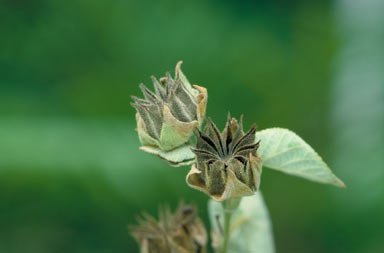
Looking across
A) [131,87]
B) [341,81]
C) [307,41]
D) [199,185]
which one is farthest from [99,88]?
[199,185]

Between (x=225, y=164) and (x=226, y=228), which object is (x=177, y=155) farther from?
(x=226, y=228)

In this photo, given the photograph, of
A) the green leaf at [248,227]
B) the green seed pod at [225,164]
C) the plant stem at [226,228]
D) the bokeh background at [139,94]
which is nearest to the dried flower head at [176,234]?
the plant stem at [226,228]

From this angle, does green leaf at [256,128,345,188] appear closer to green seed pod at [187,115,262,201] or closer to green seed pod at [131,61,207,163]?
green seed pod at [187,115,262,201]

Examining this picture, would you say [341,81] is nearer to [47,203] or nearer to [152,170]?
[152,170]

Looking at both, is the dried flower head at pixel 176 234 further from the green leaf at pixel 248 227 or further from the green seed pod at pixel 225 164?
the green seed pod at pixel 225 164

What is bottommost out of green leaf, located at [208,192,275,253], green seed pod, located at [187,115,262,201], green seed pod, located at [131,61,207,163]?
green leaf, located at [208,192,275,253]

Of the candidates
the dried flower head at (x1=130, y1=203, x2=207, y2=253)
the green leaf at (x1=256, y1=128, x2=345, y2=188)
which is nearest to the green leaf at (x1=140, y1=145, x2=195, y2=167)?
the green leaf at (x1=256, y1=128, x2=345, y2=188)

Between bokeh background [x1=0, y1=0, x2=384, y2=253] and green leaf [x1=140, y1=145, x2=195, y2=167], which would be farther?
bokeh background [x1=0, y1=0, x2=384, y2=253]

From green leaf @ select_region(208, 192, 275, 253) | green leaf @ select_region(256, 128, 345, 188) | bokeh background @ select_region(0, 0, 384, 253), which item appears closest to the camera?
green leaf @ select_region(256, 128, 345, 188)
